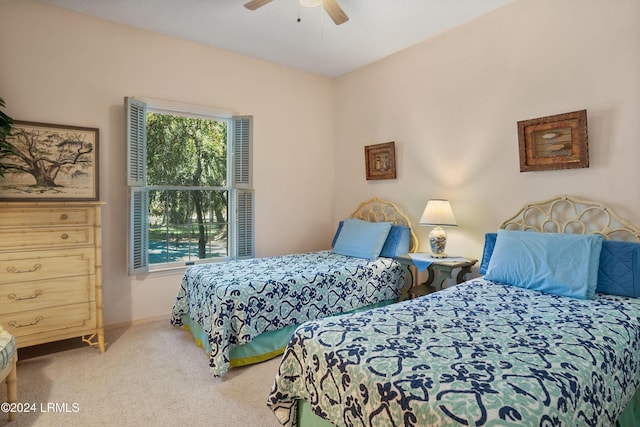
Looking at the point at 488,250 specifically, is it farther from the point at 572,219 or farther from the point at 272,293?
the point at 272,293

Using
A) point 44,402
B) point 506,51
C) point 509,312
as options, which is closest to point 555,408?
point 509,312

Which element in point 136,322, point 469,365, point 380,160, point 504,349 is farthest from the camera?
point 380,160

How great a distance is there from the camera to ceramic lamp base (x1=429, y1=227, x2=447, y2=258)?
11.1ft

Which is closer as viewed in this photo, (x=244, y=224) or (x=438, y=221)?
(x=438, y=221)

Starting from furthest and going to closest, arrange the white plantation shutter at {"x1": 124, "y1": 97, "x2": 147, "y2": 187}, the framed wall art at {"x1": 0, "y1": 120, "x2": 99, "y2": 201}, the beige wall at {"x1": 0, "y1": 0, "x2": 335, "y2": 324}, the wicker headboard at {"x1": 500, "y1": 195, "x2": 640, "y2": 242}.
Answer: the white plantation shutter at {"x1": 124, "y1": 97, "x2": 147, "y2": 187}
the beige wall at {"x1": 0, "y1": 0, "x2": 335, "y2": 324}
the framed wall art at {"x1": 0, "y1": 120, "x2": 99, "y2": 201}
the wicker headboard at {"x1": 500, "y1": 195, "x2": 640, "y2": 242}

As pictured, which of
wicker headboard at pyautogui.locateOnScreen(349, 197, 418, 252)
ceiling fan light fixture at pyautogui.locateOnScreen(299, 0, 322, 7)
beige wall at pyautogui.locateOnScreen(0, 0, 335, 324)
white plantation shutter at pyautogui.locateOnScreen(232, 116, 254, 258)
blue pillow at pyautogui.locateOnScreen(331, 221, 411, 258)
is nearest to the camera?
ceiling fan light fixture at pyautogui.locateOnScreen(299, 0, 322, 7)

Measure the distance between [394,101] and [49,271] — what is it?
3639mm

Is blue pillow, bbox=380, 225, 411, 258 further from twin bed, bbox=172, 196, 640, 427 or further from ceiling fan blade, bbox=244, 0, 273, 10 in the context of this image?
ceiling fan blade, bbox=244, 0, 273, 10

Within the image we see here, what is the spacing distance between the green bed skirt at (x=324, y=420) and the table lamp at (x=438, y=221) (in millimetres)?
1727

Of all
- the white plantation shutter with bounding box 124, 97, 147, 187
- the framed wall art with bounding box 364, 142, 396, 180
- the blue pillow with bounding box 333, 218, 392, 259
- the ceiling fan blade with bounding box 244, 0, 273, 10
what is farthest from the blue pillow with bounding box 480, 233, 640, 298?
the white plantation shutter with bounding box 124, 97, 147, 187

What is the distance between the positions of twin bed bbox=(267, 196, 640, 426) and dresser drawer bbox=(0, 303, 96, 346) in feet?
6.32

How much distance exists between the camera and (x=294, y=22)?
3334mm

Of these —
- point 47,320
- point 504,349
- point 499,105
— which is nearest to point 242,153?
point 47,320

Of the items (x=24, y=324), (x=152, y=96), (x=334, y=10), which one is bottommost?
(x=24, y=324)
